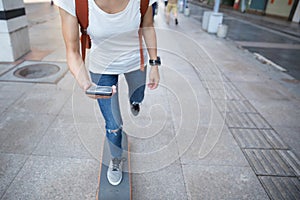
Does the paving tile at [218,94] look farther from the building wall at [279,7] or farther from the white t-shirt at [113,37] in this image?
the building wall at [279,7]

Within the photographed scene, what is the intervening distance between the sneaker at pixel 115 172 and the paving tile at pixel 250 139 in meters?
1.59

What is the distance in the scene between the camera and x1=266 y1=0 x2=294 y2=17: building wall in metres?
17.1

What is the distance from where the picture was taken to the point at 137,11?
1.78 metres

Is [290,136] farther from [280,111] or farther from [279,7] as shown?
[279,7]

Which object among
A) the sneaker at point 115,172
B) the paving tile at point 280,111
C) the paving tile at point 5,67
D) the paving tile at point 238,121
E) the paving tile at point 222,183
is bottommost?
the paving tile at point 222,183

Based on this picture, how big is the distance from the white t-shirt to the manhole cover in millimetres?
2983

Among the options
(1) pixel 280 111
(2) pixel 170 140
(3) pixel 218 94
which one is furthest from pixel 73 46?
(1) pixel 280 111

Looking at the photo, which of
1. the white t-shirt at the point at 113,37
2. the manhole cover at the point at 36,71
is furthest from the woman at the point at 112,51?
the manhole cover at the point at 36,71

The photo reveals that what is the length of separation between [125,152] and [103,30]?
1.43 m

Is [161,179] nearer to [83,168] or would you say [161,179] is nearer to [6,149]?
[83,168]

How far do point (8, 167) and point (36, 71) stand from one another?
9.13 feet

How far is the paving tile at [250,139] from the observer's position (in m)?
3.03

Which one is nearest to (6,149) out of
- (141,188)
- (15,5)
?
(141,188)

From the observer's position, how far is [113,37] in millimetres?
1846
